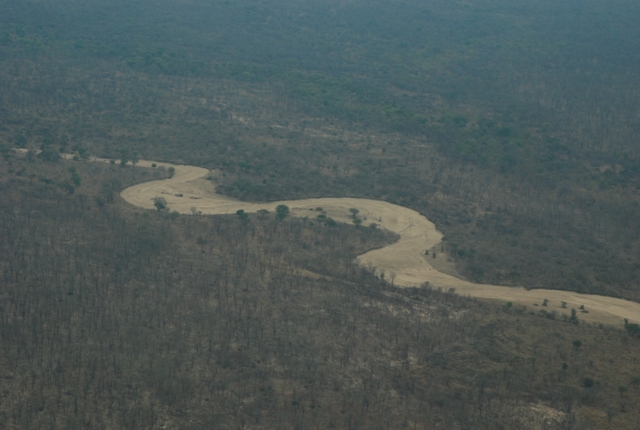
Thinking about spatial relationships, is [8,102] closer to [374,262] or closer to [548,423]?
[374,262]

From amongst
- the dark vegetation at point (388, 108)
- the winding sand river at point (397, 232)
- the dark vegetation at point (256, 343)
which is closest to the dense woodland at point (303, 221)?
the dark vegetation at point (256, 343)

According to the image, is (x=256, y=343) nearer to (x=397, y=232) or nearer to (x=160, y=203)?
(x=397, y=232)

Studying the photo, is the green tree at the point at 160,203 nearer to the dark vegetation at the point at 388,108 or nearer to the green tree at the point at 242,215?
the green tree at the point at 242,215

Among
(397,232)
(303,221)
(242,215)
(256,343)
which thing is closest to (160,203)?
(242,215)

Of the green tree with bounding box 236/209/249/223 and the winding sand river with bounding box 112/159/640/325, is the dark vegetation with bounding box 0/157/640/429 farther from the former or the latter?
the winding sand river with bounding box 112/159/640/325

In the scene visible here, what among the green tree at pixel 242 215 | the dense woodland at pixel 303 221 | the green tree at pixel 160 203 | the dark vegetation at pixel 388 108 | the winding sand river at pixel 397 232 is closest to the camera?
the dense woodland at pixel 303 221

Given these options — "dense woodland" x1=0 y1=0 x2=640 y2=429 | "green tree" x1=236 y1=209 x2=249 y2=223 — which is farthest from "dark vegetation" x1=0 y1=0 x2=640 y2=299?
"green tree" x1=236 y1=209 x2=249 y2=223
